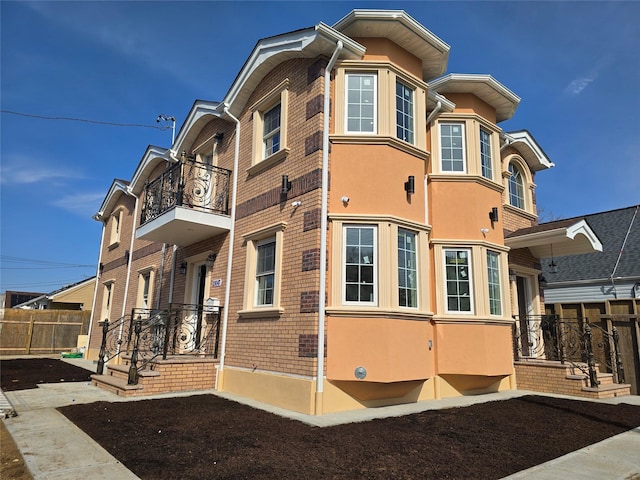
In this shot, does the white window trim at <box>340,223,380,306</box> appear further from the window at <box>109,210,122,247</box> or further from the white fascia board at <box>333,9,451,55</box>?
the window at <box>109,210,122,247</box>

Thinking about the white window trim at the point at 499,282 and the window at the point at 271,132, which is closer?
the white window trim at the point at 499,282

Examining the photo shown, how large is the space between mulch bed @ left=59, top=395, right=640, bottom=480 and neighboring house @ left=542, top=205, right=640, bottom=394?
3494 millimetres

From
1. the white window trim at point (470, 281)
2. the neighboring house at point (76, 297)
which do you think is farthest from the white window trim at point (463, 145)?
the neighboring house at point (76, 297)

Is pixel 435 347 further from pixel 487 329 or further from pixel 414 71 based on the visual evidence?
pixel 414 71

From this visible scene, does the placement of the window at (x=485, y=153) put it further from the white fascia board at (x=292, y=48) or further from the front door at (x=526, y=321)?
the white fascia board at (x=292, y=48)

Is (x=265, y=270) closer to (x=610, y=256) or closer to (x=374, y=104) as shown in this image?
(x=374, y=104)

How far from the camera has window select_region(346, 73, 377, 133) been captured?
26.8 ft

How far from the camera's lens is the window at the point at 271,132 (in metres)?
9.37

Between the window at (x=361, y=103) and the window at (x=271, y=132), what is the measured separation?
181cm

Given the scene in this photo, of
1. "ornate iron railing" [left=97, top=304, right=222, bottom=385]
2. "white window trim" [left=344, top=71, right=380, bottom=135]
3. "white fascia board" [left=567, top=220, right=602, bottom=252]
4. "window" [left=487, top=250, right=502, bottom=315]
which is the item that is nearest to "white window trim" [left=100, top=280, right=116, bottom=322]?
"ornate iron railing" [left=97, top=304, right=222, bottom=385]

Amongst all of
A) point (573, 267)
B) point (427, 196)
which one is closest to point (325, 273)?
→ point (427, 196)

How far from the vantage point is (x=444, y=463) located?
4.46m

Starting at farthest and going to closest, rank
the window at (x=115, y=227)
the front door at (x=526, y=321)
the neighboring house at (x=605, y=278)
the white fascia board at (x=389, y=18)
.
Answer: the window at (x=115, y=227) → the front door at (x=526, y=321) → the neighboring house at (x=605, y=278) → the white fascia board at (x=389, y=18)

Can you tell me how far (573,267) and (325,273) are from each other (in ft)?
44.7
